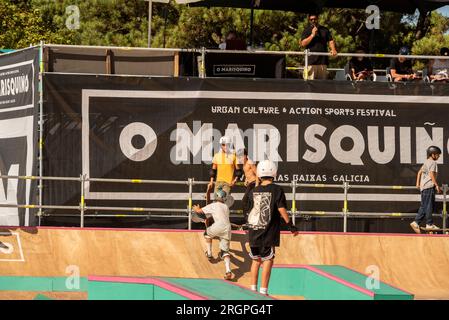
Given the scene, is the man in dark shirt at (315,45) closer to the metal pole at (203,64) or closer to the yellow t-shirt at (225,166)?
the metal pole at (203,64)

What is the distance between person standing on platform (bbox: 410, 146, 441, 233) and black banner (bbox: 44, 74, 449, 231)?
679 mm

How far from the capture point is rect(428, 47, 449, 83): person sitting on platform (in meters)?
21.1

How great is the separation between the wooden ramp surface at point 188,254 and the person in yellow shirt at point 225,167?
987mm

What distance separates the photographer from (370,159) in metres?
20.6

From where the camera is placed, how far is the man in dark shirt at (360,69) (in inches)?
841

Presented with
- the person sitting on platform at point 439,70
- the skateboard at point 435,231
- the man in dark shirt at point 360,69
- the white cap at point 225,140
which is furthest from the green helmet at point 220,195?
the person sitting on platform at point 439,70

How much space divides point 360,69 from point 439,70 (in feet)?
5.42

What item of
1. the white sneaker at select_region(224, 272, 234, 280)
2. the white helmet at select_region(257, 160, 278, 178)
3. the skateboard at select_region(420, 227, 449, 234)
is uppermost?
the white helmet at select_region(257, 160, 278, 178)

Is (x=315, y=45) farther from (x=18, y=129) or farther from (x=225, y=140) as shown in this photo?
(x=18, y=129)

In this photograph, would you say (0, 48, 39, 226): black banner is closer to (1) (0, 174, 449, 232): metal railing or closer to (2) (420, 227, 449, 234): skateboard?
(1) (0, 174, 449, 232): metal railing

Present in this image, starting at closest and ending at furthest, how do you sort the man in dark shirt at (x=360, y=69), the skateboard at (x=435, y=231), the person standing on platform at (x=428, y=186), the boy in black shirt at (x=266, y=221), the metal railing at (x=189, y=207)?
1. the boy in black shirt at (x=266, y=221)
2. the metal railing at (x=189, y=207)
3. the skateboard at (x=435, y=231)
4. the person standing on platform at (x=428, y=186)
5. the man in dark shirt at (x=360, y=69)

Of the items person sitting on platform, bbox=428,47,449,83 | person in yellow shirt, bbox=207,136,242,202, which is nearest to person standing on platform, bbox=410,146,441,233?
person sitting on platform, bbox=428,47,449,83

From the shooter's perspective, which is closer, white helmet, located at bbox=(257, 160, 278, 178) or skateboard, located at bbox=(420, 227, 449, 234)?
white helmet, located at bbox=(257, 160, 278, 178)

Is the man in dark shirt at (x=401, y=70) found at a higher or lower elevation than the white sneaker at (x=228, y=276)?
higher
